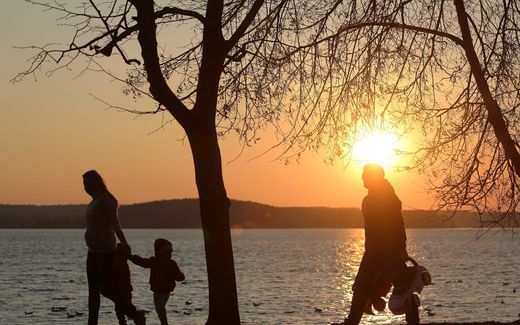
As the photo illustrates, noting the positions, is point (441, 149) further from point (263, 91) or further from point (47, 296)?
point (47, 296)

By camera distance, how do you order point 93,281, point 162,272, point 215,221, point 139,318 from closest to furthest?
point 93,281, point 139,318, point 215,221, point 162,272

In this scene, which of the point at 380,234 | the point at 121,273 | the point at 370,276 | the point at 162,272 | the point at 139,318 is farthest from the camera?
the point at 162,272

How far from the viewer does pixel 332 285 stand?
74.1 m

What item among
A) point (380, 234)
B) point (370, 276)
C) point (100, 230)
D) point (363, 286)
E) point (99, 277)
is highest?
point (100, 230)

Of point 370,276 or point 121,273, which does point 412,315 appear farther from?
point 121,273

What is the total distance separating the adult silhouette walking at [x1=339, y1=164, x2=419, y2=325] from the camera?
471 inches

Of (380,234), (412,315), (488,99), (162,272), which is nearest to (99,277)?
(162,272)

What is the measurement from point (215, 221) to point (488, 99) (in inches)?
192

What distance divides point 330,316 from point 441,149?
105ft

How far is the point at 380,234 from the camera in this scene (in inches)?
471

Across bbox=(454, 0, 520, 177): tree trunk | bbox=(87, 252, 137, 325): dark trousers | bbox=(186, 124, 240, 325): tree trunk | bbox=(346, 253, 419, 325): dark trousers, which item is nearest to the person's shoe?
bbox=(87, 252, 137, 325): dark trousers

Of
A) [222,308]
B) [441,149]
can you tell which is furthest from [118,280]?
[441,149]

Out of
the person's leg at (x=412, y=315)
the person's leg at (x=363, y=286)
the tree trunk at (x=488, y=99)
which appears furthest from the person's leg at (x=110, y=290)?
the tree trunk at (x=488, y=99)

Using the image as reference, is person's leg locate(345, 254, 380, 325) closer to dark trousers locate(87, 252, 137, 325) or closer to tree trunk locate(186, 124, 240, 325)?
tree trunk locate(186, 124, 240, 325)
